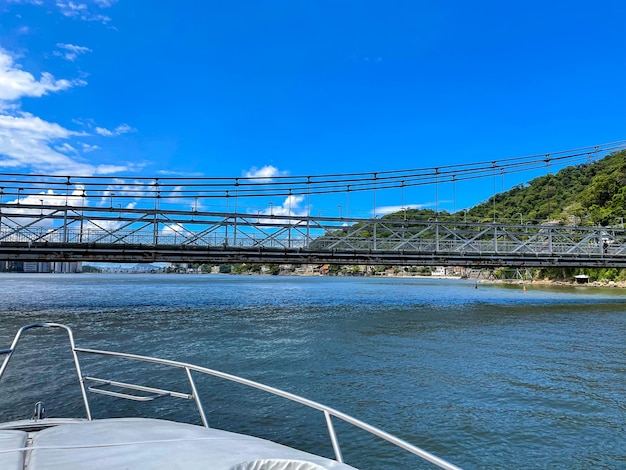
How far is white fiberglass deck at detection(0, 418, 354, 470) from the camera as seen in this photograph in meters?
3.34

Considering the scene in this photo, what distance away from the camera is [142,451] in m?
3.64

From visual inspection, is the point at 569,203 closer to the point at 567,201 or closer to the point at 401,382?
the point at 567,201

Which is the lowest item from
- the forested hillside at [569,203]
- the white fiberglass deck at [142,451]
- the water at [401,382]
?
the water at [401,382]

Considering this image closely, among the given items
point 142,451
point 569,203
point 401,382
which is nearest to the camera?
point 142,451

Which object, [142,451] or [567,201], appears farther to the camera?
[567,201]

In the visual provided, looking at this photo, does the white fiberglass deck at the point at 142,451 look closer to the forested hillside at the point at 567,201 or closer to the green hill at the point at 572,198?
the forested hillside at the point at 567,201

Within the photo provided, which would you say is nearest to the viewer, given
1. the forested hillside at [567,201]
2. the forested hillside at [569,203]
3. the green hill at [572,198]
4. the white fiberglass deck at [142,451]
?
the white fiberglass deck at [142,451]

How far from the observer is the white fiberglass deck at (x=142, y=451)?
11.0 ft

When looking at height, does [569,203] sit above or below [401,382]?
above

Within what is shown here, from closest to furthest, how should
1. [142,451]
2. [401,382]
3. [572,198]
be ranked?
[142,451]
[401,382]
[572,198]

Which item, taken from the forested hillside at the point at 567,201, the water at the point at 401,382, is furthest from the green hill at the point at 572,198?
the water at the point at 401,382

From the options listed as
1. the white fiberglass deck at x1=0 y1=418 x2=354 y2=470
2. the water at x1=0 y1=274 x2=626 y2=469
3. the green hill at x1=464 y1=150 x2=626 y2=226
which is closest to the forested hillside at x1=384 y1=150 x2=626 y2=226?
the green hill at x1=464 y1=150 x2=626 y2=226

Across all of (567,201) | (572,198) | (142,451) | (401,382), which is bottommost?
(401,382)

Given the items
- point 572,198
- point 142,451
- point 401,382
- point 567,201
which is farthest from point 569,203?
point 142,451
